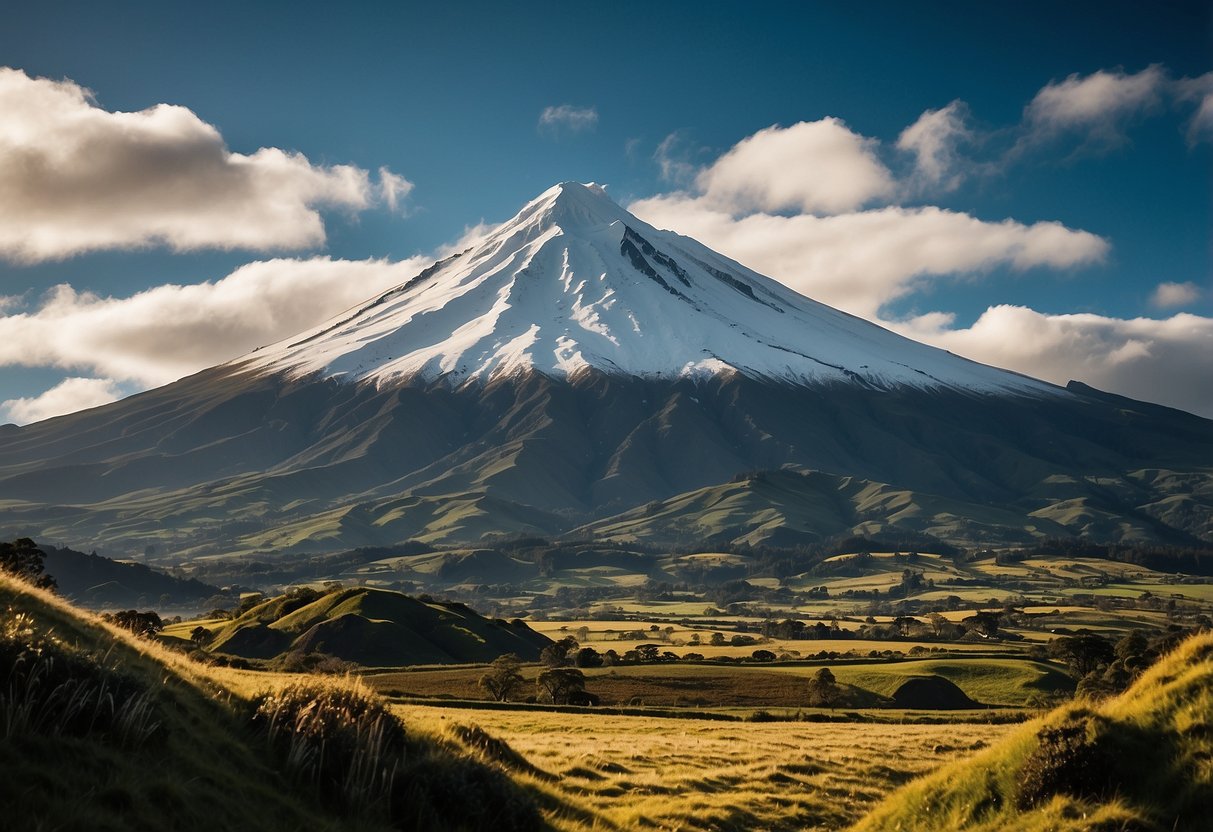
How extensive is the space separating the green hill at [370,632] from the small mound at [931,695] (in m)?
48.4

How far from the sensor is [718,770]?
26.4 meters

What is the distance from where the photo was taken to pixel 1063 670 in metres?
104

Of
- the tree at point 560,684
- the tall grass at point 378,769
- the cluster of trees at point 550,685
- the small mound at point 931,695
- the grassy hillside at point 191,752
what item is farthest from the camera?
the small mound at point 931,695

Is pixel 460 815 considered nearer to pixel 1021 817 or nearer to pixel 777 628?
pixel 1021 817

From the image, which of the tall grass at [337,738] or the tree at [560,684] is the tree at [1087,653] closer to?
the tree at [560,684]

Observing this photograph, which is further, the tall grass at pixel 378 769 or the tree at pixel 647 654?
the tree at pixel 647 654

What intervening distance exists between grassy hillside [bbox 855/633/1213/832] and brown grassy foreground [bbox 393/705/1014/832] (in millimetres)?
4351

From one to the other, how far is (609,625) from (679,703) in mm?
120742

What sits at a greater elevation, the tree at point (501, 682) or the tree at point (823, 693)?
the tree at point (501, 682)

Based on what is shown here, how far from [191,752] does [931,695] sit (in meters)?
87.3

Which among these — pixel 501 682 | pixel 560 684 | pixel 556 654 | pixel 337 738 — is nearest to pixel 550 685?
pixel 560 684

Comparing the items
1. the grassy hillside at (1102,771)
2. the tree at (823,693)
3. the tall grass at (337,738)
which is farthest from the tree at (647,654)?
the tall grass at (337,738)

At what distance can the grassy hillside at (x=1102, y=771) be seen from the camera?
49.4ft

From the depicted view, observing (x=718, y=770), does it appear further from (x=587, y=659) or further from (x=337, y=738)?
(x=587, y=659)
